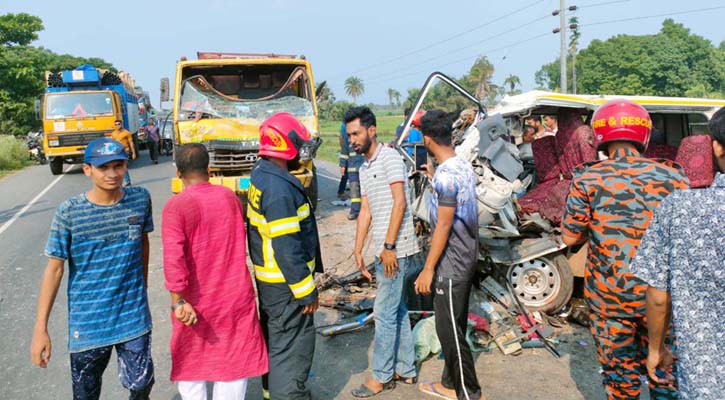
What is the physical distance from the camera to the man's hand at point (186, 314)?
2580mm

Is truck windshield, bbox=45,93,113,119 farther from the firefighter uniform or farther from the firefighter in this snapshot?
the firefighter

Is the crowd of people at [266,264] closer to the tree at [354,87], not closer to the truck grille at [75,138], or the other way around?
the truck grille at [75,138]

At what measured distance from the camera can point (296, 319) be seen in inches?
115

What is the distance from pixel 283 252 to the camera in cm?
274

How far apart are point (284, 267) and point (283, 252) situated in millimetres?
86

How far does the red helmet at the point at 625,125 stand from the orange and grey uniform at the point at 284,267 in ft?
5.25

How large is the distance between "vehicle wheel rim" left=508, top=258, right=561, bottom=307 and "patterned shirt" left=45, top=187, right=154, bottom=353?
130 inches

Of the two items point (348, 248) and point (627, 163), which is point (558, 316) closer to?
point (627, 163)

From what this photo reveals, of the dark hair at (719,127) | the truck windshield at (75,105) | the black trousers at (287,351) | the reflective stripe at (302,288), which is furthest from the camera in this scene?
the truck windshield at (75,105)

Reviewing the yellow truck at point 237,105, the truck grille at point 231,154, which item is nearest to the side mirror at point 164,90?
the yellow truck at point 237,105

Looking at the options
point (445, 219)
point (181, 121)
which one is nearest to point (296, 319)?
point (445, 219)

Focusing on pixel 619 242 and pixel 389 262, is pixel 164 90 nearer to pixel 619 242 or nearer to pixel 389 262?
pixel 389 262

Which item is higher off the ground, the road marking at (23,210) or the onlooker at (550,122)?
the onlooker at (550,122)

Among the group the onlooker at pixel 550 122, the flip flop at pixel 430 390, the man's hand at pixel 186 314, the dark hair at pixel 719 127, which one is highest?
the onlooker at pixel 550 122
